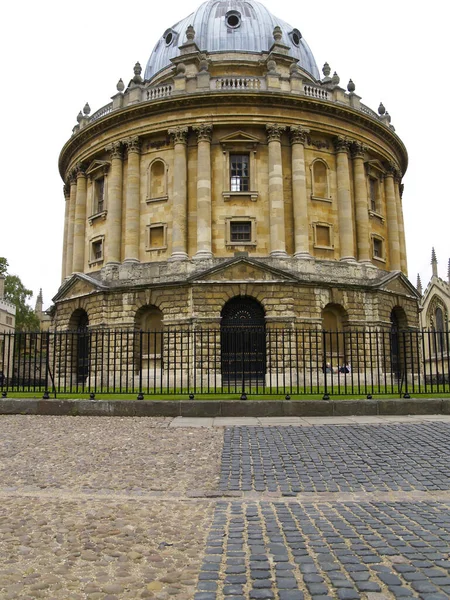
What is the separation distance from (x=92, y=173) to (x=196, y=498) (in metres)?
29.4

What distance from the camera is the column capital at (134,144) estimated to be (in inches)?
1150

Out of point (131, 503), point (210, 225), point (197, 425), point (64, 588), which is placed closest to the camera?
point (64, 588)

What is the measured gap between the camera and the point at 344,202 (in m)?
29.1

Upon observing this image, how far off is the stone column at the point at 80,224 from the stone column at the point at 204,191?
905 cm

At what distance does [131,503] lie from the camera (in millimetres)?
5547

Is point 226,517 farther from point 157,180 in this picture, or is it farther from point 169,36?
point 169,36

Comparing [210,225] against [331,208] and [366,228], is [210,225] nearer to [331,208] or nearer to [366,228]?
[331,208]

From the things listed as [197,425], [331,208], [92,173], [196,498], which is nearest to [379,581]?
[196,498]

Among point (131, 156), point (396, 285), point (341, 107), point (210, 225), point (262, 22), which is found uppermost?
point (262, 22)

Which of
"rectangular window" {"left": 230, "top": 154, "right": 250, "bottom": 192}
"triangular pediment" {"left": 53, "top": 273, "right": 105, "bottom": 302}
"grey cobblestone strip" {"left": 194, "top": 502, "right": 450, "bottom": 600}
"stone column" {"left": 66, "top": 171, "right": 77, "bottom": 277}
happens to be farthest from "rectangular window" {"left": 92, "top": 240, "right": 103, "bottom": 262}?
"grey cobblestone strip" {"left": 194, "top": 502, "right": 450, "bottom": 600}

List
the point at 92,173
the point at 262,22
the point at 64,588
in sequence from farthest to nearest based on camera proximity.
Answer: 1. the point at 262,22
2. the point at 92,173
3. the point at 64,588

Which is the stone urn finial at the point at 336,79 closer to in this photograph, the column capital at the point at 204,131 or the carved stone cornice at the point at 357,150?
the carved stone cornice at the point at 357,150

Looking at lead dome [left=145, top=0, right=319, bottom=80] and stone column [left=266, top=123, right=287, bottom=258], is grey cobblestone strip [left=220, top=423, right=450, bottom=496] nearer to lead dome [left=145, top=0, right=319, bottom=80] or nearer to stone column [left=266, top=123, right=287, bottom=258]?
stone column [left=266, top=123, right=287, bottom=258]

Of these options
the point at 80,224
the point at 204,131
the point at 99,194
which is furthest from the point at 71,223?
the point at 204,131
